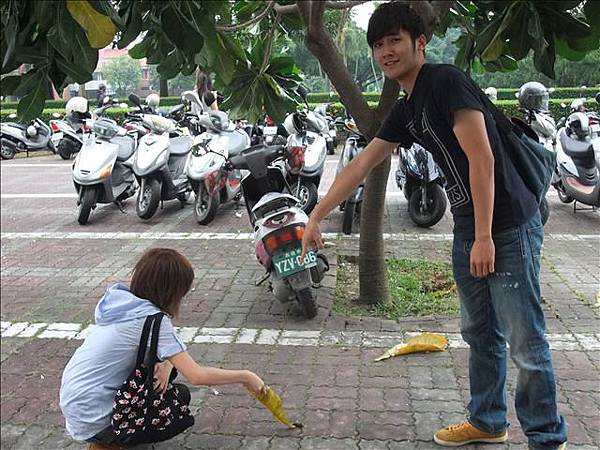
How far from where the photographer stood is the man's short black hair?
7.44ft

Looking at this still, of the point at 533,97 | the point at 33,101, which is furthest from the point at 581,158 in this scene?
the point at 33,101

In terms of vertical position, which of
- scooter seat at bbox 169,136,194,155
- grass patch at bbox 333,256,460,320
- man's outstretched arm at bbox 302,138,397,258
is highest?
man's outstretched arm at bbox 302,138,397,258

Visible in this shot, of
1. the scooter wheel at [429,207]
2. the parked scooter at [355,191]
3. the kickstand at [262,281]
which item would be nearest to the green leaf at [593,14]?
the kickstand at [262,281]

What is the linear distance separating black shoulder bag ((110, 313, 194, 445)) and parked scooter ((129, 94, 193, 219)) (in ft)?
16.9

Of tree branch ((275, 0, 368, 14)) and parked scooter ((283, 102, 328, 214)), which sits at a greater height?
tree branch ((275, 0, 368, 14))

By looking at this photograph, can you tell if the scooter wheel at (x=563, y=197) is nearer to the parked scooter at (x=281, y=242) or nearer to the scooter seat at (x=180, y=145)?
the parked scooter at (x=281, y=242)

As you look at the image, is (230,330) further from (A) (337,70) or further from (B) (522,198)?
(B) (522,198)

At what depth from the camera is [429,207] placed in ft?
22.5

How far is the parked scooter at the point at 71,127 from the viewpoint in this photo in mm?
9898

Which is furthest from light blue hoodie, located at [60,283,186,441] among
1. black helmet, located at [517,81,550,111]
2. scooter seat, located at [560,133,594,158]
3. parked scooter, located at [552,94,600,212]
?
scooter seat, located at [560,133,594,158]

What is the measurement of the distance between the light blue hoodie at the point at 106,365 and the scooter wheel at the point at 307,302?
175 centimetres

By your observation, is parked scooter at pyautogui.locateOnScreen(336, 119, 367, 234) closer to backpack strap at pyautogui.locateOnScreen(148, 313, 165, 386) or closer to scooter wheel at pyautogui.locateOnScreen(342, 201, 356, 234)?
scooter wheel at pyautogui.locateOnScreen(342, 201, 356, 234)

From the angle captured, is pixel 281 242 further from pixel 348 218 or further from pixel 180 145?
pixel 180 145

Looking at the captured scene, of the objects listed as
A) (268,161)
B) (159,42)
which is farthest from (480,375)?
(268,161)
